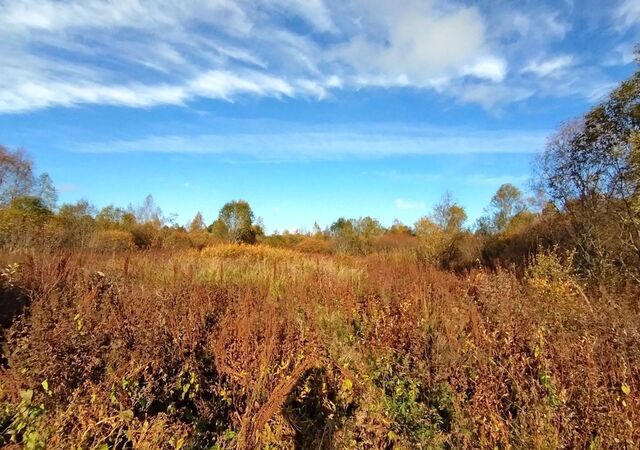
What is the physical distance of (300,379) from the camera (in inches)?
143

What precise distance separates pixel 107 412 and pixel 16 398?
80cm

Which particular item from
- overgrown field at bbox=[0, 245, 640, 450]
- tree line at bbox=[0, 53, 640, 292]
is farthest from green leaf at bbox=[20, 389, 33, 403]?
tree line at bbox=[0, 53, 640, 292]

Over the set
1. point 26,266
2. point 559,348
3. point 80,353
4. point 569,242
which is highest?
point 569,242

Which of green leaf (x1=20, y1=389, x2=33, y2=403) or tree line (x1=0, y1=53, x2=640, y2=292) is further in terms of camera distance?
tree line (x1=0, y1=53, x2=640, y2=292)

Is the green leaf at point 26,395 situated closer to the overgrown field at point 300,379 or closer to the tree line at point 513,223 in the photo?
the overgrown field at point 300,379

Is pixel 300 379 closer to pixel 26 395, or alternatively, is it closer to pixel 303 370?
pixel 303 370

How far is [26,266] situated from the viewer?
5711 millimetres

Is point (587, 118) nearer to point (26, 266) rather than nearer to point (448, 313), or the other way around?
point (448, 313)

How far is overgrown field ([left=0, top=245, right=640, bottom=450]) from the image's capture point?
3072 mm

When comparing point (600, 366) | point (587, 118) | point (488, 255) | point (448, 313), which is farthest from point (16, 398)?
point (488, 255)

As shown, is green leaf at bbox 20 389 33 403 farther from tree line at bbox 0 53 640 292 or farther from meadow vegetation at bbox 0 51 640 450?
tree line at bbox 0 53 640 292

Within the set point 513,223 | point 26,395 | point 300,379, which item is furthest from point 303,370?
point 513,223

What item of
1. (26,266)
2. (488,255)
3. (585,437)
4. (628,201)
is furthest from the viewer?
(488,255)

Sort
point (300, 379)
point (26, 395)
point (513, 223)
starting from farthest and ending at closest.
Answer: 1. point (513, 223)
2. point (300, 379)
3. point (26, 395)
